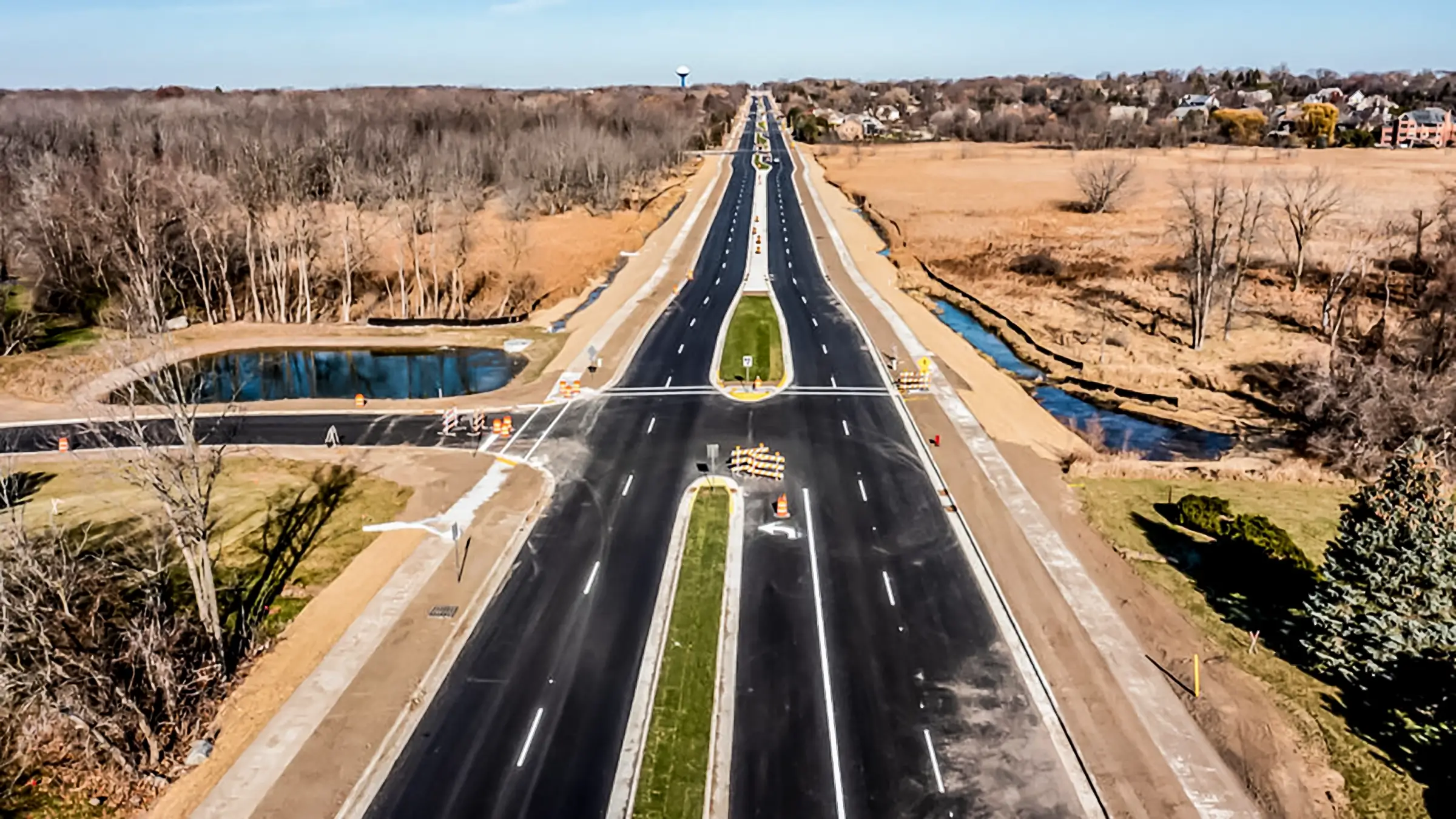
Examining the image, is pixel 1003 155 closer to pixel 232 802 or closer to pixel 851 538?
pixel 851 538

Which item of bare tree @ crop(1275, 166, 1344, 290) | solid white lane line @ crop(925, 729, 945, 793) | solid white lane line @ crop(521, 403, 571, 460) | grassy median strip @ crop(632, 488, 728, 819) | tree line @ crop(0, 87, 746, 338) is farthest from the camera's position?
bare tree @ crop(1275, 166, 1344, 290)

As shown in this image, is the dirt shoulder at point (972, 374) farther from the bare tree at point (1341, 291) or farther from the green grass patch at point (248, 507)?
the green grass patch at point (248, 507)

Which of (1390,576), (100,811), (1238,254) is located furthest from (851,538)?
(1238,254)

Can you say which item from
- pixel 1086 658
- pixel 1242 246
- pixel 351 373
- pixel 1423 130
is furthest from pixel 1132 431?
pixel 1423 130

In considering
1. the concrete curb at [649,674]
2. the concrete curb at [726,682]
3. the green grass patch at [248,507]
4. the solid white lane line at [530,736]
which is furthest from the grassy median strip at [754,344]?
the solid white lane line at [530,736]

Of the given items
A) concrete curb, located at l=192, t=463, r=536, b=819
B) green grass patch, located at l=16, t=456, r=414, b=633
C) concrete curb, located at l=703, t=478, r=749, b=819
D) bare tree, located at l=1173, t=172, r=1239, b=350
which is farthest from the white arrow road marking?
bare tree, located at l=1173, t=172, r=1239, b=350

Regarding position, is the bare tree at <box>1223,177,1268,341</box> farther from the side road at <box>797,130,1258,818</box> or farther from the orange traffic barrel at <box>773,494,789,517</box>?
the orange traffic barrel at <box>773,494,789,517</box>

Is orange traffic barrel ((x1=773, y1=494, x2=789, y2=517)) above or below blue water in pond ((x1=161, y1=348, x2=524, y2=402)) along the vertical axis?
below
